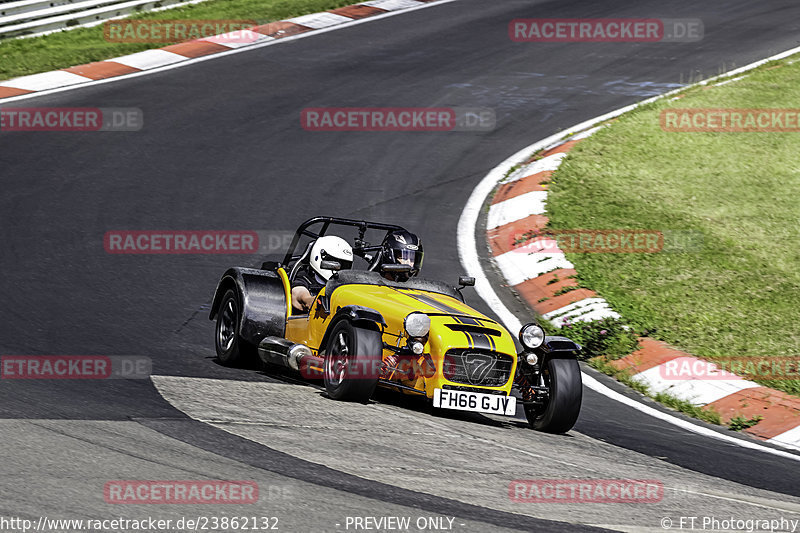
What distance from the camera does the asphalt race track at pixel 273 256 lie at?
5.75 metres

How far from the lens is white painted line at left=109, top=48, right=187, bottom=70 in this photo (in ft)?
57.3

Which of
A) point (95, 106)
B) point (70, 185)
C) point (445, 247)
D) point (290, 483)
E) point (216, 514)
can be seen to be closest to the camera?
point (216, 514)

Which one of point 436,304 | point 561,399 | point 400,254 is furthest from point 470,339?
point 400,254

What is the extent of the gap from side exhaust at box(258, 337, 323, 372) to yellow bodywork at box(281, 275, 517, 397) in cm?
11

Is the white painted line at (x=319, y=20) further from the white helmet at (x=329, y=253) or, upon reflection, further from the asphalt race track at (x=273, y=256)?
the white helmet at (x=329, y=253)

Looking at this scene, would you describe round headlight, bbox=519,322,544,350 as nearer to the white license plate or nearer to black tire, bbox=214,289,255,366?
the white license plate

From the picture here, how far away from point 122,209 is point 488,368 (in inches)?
229

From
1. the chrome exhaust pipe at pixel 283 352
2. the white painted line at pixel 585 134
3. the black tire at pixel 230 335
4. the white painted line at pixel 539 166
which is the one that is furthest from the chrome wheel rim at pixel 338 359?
the white painted line at pixel 585 134

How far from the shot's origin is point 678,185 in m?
13.5

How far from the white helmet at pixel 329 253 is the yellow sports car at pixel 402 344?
11 mm

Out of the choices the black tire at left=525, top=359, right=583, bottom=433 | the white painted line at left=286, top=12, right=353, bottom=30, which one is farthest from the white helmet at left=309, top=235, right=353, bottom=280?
the white painted line at left=286, top=12, right=353, bottom=30

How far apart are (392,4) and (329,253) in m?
13.5

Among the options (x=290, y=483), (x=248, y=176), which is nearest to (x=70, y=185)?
(x=248, y=176)

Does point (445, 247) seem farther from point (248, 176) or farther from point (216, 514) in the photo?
point (216, 514)
